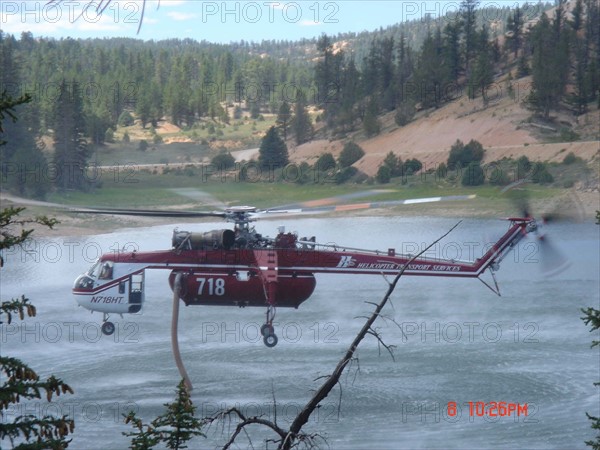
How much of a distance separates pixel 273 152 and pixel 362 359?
1154 inches

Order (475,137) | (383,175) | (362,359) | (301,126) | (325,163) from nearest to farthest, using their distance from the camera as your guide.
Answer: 1. (362,359)
2. (383,175)
3. (325,163)
4. (475,137)
5. (301,126)

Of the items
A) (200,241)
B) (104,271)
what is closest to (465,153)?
(104,271)

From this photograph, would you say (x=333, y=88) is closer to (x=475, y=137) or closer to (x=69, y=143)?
(x=475, y=137)

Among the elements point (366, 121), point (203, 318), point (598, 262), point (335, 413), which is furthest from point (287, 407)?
point (366, 121)

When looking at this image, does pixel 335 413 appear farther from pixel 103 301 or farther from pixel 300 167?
pixel 300 167

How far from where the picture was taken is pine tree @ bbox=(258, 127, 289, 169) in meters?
51.3

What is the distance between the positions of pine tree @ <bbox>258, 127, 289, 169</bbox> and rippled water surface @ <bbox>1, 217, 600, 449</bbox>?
626 inches

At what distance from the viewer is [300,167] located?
50.2 metres

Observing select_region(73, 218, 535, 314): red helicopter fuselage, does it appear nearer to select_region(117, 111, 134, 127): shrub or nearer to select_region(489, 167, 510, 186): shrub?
select_region(489, 167, 510, 186): shrub

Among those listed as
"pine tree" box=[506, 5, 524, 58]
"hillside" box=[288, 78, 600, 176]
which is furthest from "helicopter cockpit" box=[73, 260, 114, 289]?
"pine tree" box=[506, 5, 524, 58]

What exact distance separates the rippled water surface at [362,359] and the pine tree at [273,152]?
15.9 meters

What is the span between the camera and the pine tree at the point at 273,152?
168 ft

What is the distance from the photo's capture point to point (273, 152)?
2115 inches

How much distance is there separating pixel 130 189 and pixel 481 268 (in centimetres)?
2476
